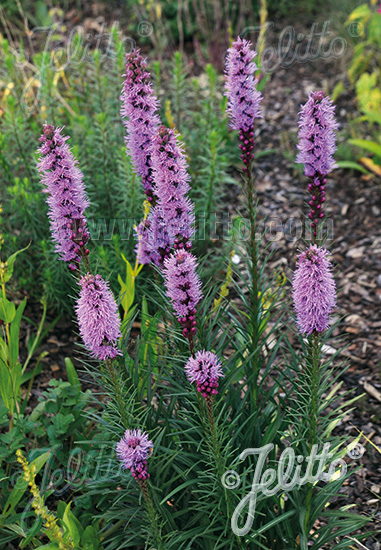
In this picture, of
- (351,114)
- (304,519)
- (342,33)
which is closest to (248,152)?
(304,519)

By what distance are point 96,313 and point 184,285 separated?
11.2 inches

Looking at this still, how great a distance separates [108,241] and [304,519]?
219cm

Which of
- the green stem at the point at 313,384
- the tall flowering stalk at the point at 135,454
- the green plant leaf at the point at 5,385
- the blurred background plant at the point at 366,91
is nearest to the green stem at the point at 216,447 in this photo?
the tall flowering stalk at the point at 135,454

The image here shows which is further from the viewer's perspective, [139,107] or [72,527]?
[72,527]

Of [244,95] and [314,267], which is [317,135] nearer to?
[244,95]

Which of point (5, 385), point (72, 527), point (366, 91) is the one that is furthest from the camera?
point (366, 91)

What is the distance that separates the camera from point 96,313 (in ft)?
5.91

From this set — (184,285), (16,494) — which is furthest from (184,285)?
(16,494)

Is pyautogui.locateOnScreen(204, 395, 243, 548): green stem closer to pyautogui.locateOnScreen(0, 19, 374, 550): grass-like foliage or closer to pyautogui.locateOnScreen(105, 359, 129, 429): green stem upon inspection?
pyautogui.locateOnScreen(0, 19, 374, 550): grass-like foliage

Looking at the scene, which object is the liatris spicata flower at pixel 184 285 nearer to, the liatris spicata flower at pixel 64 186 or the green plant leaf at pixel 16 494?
the liatris spicata flower at pixel 64 186

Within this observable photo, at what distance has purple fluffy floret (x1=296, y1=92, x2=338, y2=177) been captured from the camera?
6.42 ft

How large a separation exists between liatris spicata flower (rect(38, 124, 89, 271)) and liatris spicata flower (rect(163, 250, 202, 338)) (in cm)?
39

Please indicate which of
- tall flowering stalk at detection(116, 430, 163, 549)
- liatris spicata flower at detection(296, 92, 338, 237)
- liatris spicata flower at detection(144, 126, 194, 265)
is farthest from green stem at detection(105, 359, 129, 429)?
liatris spicata flower at detection(296, 92, 338, 237)

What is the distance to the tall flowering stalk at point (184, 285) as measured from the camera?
67.6 inches
